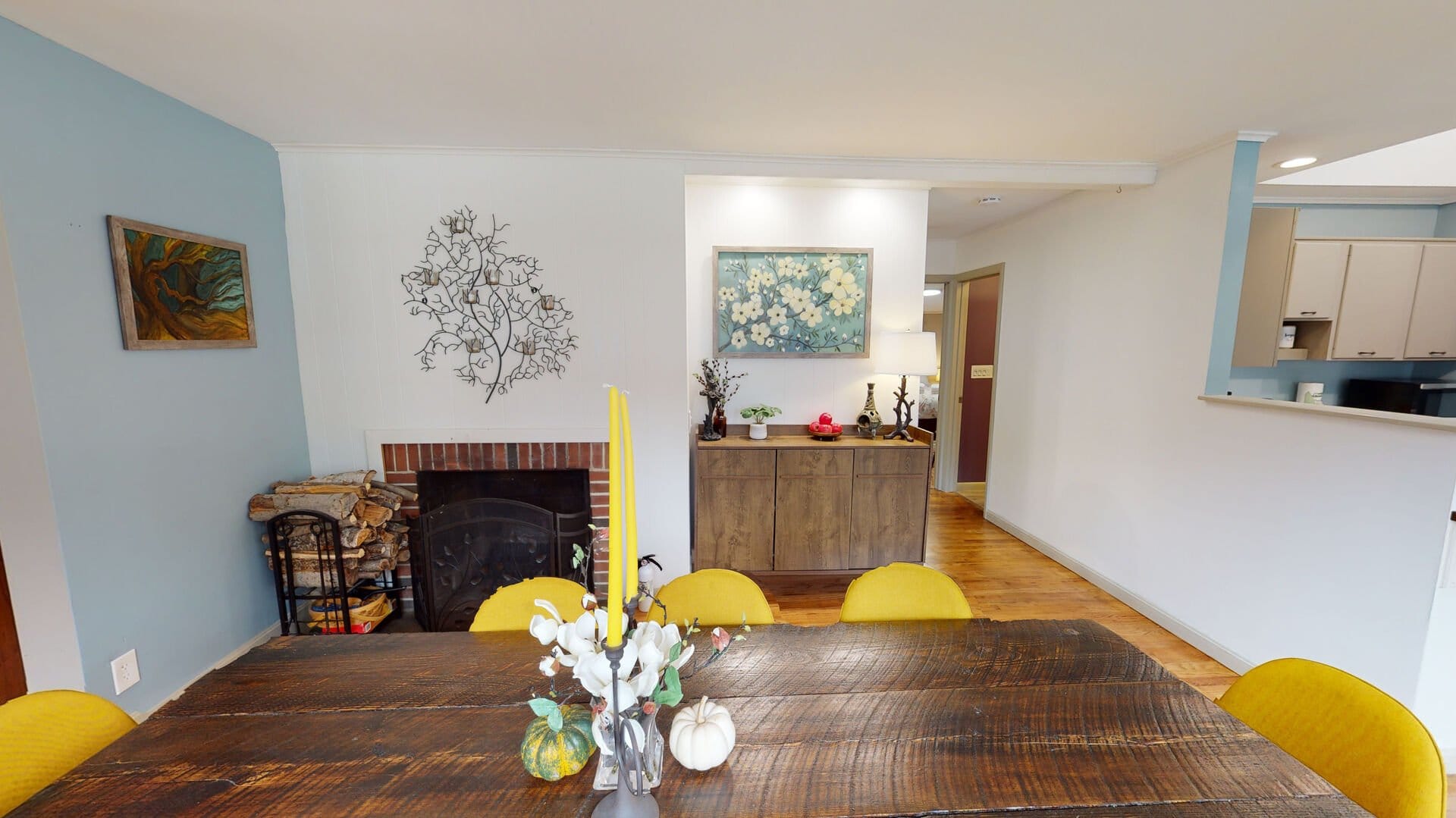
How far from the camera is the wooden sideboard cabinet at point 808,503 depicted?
10.2ft

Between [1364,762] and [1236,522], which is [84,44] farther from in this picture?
[1236,522]

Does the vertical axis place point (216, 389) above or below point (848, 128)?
below

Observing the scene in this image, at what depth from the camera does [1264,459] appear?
231 centimetres

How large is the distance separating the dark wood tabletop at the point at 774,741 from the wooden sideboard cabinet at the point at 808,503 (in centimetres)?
177

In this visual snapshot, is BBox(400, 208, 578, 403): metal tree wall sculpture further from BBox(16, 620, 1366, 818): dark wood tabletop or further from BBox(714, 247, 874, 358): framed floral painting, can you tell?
BBox(16, 620, 1366, 818): dark wood tabletop

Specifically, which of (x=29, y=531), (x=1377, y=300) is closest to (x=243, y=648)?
(x=29, y=531)

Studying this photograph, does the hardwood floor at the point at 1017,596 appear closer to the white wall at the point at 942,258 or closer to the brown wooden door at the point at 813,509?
the brown wooden door at the point at 813,509

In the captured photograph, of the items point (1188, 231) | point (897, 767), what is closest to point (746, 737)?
point (897, 767)

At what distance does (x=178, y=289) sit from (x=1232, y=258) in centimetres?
453

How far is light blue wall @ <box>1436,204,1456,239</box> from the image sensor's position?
3507 mm

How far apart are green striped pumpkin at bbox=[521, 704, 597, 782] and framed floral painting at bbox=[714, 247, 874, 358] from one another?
8.73 ft

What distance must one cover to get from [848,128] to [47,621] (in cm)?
343

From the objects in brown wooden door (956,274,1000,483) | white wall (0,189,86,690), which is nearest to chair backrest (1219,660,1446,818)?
white wall (0,189,86,690)

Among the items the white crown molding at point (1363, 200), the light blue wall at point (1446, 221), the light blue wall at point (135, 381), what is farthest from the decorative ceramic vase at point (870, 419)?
the light blue wall at point (1446, 221)
